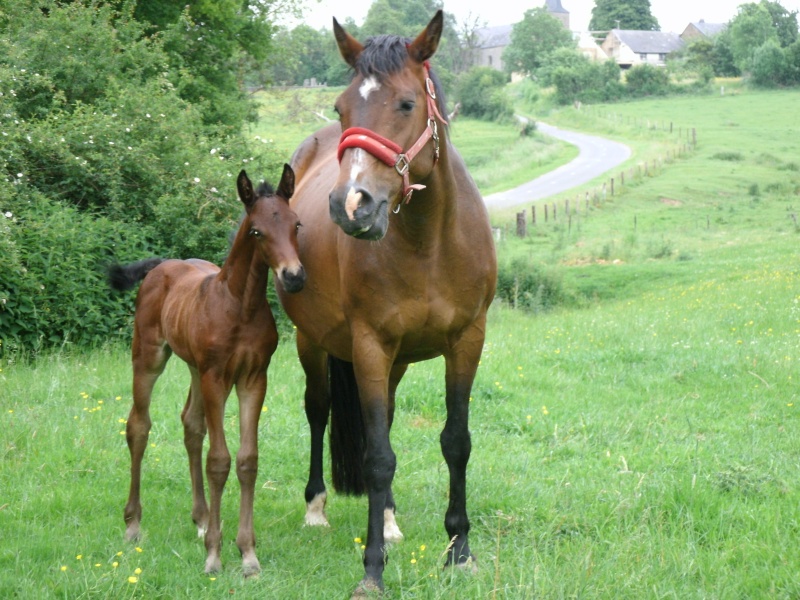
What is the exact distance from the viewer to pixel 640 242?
26906 mm

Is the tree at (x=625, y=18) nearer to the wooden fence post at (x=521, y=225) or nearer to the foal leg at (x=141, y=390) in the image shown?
the wooden fence post at (x=521, y=225)

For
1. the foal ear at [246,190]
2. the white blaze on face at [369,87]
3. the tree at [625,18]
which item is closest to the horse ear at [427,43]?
the white blaze on face at [369,87]

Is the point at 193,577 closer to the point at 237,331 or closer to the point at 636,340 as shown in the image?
the point at 237,331

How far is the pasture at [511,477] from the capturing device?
4.18 metres

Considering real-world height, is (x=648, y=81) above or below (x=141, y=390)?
above

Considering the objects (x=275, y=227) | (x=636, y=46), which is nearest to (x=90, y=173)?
(x=275, y=227)

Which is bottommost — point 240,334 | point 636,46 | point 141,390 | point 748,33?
point 141,390

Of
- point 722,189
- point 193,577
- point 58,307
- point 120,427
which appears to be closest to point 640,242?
point 722,189

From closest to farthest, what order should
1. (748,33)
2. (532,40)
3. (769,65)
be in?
1. (769,65)
2. (748,33)
3. (532,40)

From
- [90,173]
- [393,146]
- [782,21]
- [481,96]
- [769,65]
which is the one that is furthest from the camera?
[782,21]

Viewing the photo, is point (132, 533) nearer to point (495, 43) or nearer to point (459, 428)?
point (459, 428)

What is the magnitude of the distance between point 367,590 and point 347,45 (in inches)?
99.5

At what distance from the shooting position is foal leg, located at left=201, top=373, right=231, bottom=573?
449 cm

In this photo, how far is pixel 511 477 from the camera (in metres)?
5.76
